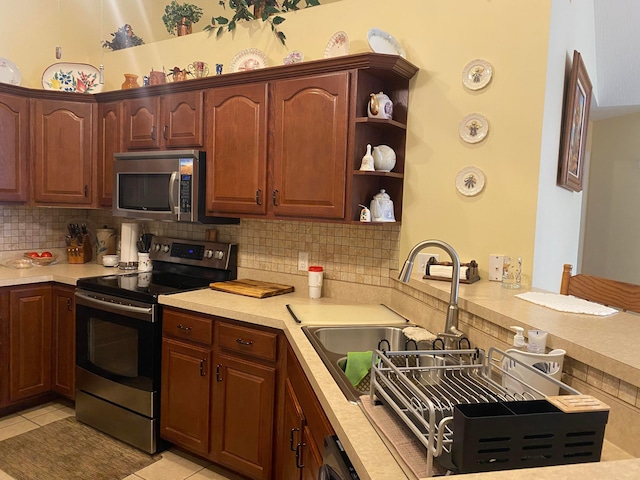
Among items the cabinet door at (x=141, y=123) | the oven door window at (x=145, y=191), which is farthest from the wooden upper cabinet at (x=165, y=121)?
the oven door window at (x=145, y=191)

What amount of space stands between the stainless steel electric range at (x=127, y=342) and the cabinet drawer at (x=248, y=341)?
0.45 m

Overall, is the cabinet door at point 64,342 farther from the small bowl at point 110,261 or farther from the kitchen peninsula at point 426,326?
the small bowl at point 110,261

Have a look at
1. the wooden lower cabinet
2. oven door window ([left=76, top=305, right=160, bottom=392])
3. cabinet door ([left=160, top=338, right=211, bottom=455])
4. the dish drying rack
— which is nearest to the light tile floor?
cabinet door ([left=160, top=338, right=211, bottom=455])

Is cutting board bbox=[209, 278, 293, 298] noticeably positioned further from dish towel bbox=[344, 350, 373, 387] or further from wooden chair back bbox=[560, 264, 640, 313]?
wooden chair back bbox=[560, 264, 640, 313]

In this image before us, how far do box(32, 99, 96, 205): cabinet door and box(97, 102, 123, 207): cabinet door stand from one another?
0.07 meters

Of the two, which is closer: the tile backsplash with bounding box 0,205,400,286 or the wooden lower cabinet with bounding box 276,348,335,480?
the wooden lower cabinet with bounding box 276,348,335,480

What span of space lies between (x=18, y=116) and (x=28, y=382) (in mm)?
1780

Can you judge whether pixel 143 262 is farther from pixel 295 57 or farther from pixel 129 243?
pixel 295 57

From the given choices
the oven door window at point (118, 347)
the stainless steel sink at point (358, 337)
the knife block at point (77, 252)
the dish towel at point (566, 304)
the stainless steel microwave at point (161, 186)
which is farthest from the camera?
the knife block at point (77, 252)

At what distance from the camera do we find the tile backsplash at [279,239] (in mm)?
2729

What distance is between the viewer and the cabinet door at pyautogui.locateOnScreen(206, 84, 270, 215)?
2689 mm

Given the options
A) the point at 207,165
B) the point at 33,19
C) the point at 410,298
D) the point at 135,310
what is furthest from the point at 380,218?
the point at 33,19

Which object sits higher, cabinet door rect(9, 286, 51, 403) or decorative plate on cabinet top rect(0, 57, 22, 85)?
decorative plate on cabinet top rect(0, 57, 22, 85)

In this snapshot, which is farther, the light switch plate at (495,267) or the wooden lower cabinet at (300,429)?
the light switch plate at (495,267)
